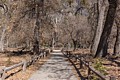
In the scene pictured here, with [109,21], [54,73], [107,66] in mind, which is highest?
[109,21]

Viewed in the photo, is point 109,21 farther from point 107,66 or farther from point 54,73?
point 54,73

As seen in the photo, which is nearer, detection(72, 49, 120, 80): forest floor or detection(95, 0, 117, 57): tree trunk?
detection(72, 49, 120, 80): forest floor

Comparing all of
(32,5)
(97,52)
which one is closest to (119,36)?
(97,52)

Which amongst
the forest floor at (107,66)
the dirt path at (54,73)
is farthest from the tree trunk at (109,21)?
the dirt path at (54,73)

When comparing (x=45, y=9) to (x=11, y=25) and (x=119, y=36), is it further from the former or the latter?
(x=119, y=36)

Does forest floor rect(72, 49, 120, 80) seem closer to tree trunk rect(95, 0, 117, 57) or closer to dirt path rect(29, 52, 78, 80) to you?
dirt path rect(29, 52, 78, 80)

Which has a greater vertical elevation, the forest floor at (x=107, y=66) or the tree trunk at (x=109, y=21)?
the tree trunk at (x=109, y=21)

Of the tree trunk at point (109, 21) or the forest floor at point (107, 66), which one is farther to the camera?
the tree trunk at point (109, 21)

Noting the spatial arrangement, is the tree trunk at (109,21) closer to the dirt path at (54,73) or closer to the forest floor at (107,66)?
the forest floor at (107,66)

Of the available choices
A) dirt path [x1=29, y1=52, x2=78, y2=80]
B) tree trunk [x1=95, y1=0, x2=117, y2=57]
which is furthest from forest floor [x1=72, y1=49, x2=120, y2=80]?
tree trunk [x1=95, y1=0, x2=117, y2=57]

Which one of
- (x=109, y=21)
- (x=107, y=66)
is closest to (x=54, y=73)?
(x=107, y=66)

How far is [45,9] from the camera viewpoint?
4066 cm

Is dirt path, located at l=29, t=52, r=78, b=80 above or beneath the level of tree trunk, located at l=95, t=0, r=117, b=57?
beneath

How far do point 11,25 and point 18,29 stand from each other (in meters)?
1.10
